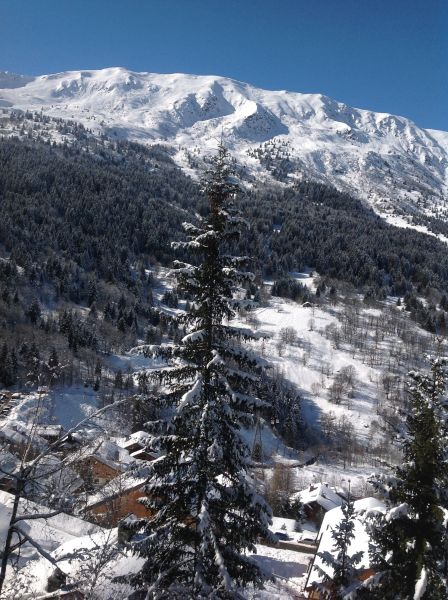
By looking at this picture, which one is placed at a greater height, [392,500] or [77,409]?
[392,500]

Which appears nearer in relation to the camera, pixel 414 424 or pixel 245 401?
pixel 245 401

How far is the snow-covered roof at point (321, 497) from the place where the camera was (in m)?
57.7

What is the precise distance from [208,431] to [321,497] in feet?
169

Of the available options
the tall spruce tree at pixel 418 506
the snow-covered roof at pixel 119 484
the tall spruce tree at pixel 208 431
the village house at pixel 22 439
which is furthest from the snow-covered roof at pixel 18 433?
the tall spruce tree at pixel 418 506

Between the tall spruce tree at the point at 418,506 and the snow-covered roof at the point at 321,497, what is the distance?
45.4 meters

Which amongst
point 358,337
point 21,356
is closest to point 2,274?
point 21,356

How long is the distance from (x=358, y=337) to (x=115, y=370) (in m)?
95.9

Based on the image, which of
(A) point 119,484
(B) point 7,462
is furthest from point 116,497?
(A) point 119,484

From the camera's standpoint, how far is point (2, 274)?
149375mm

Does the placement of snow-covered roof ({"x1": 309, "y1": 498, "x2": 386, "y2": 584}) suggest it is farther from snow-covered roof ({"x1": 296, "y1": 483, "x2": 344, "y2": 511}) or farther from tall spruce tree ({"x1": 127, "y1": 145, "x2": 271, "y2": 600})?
tall spruce tree ({"x1": 127, "y1": 145, "x2": 271, "y2": 600})

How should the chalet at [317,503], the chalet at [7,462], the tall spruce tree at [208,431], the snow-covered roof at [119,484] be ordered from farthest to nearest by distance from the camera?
the chalet at [317,503] < the tall spruce tree at [208,431] < the snow-covered roof at [119,484] < the chalet at [7,462]

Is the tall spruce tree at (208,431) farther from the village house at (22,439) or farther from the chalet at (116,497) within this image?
the village house at (22,439)

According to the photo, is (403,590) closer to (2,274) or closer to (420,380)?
(420,380)

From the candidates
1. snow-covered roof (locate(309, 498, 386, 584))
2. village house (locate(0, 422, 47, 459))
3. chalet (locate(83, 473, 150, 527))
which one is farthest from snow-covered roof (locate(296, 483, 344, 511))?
village house (locate(0, 422, 47, 459))
